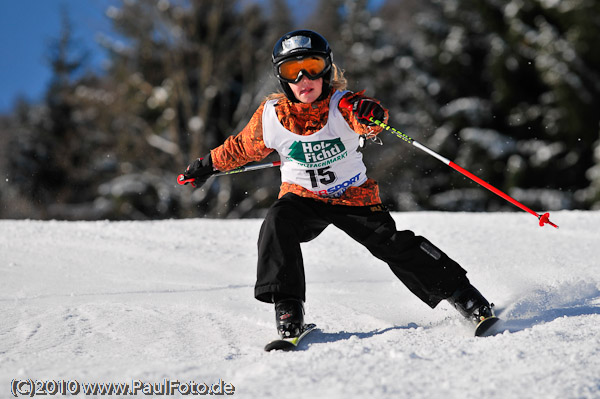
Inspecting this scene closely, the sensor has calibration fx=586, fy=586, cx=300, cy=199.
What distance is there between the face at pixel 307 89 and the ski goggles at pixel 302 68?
0.02 metres

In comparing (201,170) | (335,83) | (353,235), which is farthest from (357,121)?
(201,170)

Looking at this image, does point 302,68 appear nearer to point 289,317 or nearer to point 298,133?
point 298,133

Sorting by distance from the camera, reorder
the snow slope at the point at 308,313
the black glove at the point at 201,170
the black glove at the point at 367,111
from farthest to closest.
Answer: the black glove at the point at 201,170 → the black glove at the point at 367,111 → the snow slope at the point at 308,313

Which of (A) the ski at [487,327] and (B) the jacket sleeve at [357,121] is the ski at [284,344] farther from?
(B) the jacket sleeve at [357,121]

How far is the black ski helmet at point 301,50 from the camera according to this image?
273cm

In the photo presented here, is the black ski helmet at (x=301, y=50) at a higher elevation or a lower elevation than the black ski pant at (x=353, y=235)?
higher

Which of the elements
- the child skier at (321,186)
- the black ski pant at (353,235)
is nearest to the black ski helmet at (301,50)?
the child skier at (321,186)

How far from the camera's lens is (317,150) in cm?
274

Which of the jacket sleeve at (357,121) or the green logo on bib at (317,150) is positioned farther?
the green logo on bib at (317,150)

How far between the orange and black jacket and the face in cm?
3

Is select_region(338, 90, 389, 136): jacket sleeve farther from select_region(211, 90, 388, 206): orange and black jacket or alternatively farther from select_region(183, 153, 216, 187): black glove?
select_region(183, 153, 216, 187): black glove

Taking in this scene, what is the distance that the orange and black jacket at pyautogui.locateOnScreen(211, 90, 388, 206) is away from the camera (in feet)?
8.97

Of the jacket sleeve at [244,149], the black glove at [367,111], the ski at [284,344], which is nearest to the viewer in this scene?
the ski at [284,344]

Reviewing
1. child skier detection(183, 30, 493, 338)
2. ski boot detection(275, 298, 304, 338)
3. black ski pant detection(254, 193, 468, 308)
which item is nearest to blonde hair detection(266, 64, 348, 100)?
child skier detection(183, 30, 493, 338)
